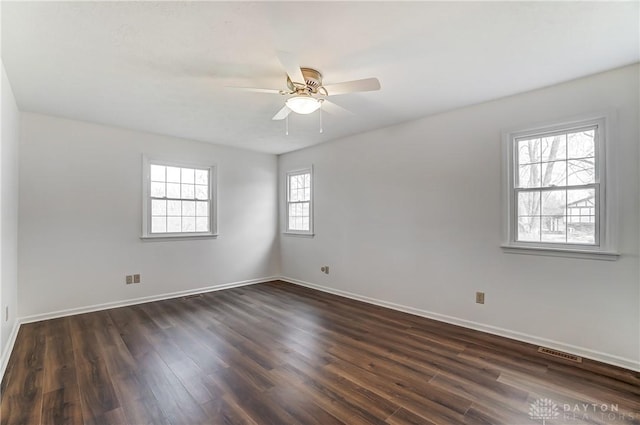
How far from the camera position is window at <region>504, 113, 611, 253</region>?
262 cm

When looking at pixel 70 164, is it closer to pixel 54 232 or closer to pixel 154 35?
pixel 54 232

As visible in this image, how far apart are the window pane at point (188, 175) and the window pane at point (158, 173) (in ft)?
0.99

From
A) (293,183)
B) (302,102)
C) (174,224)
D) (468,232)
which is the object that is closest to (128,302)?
(174,224)

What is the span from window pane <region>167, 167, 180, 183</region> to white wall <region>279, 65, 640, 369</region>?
2285 mm

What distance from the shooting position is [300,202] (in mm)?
5570

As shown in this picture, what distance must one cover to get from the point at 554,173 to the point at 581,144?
1.04 ft

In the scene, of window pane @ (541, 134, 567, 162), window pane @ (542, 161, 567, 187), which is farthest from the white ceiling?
window pane @ (542, 161, 567, 187)

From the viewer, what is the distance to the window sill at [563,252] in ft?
8.32

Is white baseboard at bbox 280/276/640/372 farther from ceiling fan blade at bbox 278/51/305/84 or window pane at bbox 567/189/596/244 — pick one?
ceiling fan blade at bbox 278/51/305/84

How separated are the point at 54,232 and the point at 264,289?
296cm

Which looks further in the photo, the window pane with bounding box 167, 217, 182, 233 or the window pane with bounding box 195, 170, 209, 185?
the window pane with bounding box 195, 170, 209, 185

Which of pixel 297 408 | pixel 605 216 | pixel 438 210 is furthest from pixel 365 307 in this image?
pixel 605 216

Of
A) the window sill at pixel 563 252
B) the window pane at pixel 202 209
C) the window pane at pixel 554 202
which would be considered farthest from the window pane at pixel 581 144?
the window pane at pixel 202 209

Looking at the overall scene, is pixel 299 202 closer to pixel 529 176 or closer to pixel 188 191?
pixel 188 191
